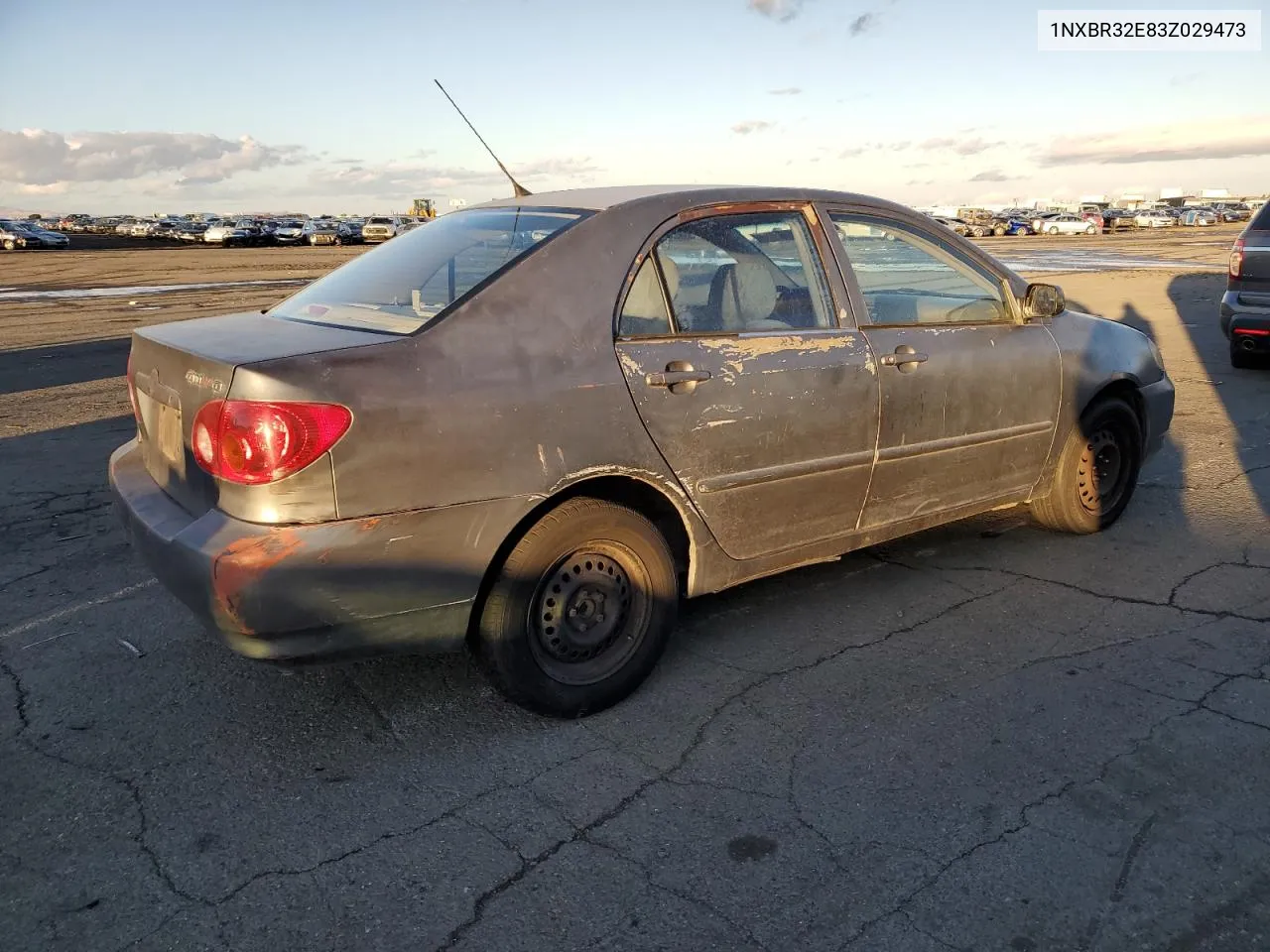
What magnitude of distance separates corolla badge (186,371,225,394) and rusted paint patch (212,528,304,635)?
17.2 inches

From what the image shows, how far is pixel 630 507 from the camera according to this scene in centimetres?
338

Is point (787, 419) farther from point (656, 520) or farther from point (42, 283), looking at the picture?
point (42, 283)

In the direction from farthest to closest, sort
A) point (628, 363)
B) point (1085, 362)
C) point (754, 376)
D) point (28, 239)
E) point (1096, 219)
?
point (1096, 219), point (28, 239), point (1085, 362), point (754, 376), point (628, 363)

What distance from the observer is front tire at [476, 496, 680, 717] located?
10.2ft

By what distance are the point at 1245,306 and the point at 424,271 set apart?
320 inches

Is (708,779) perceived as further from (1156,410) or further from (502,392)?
(1156,410)

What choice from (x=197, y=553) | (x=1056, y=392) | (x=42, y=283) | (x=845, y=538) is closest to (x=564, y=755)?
(x=197, y=553)

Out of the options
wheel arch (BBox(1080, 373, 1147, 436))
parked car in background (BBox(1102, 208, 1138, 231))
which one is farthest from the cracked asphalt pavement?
parked car in background (BBox(1102, 208, 1138, 231))

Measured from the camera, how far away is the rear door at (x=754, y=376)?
335 centimetres

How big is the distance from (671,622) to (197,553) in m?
1.55

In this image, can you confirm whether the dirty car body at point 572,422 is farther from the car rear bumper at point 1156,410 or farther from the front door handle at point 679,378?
the car rear bumper at point 1156,410

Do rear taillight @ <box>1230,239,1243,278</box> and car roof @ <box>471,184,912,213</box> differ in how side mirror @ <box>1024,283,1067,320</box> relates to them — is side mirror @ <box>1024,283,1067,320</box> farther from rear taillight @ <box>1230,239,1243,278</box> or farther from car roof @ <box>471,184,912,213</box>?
rear taillight @ <box>1230,239,1243,278</box>

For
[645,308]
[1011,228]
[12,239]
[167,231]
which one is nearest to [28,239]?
[12,239]

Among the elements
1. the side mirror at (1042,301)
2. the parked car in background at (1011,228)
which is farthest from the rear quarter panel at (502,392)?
the parked car in background at (1011,228)
